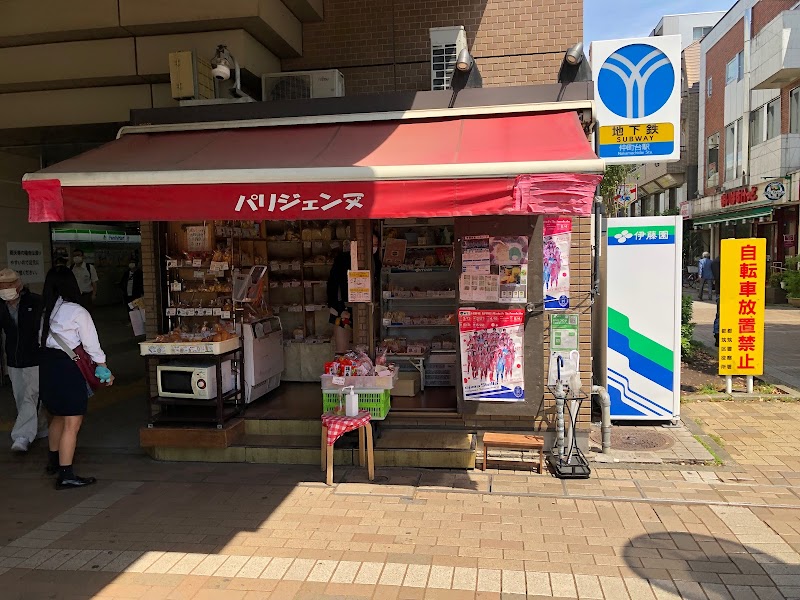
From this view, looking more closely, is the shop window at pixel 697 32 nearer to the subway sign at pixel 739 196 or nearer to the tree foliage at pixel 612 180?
the subway sign at pixel 739 196

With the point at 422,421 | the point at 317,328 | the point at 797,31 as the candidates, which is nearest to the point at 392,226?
the point at 317,328

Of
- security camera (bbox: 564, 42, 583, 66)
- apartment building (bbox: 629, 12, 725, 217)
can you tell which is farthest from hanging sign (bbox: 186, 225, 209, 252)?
apartment building (bbox: 629, 12, 725, 217)

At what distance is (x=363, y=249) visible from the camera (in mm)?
6426

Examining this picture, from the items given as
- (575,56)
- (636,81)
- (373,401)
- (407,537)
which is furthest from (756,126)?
(407,537)

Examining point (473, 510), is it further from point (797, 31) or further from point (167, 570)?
point (797, 31)

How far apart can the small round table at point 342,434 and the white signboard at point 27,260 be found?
22.8 feet

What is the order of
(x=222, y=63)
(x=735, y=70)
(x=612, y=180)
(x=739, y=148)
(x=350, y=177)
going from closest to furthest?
(x=350, y=177)
(x=222, y=63)
(x=612, y=180)
(x=739, y=148)
(x=735, y=70)

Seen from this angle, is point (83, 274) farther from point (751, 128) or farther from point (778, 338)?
point (751, 128)

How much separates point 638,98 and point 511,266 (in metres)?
2.57

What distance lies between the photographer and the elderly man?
19.4ft

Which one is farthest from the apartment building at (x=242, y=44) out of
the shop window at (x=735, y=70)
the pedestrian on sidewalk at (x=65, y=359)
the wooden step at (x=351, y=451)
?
the shop window at (x=735, y=70)

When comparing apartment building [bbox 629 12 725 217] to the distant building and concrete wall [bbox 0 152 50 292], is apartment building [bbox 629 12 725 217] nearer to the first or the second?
the distant building

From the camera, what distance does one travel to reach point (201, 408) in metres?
6.46

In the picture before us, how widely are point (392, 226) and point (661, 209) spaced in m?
38.5
